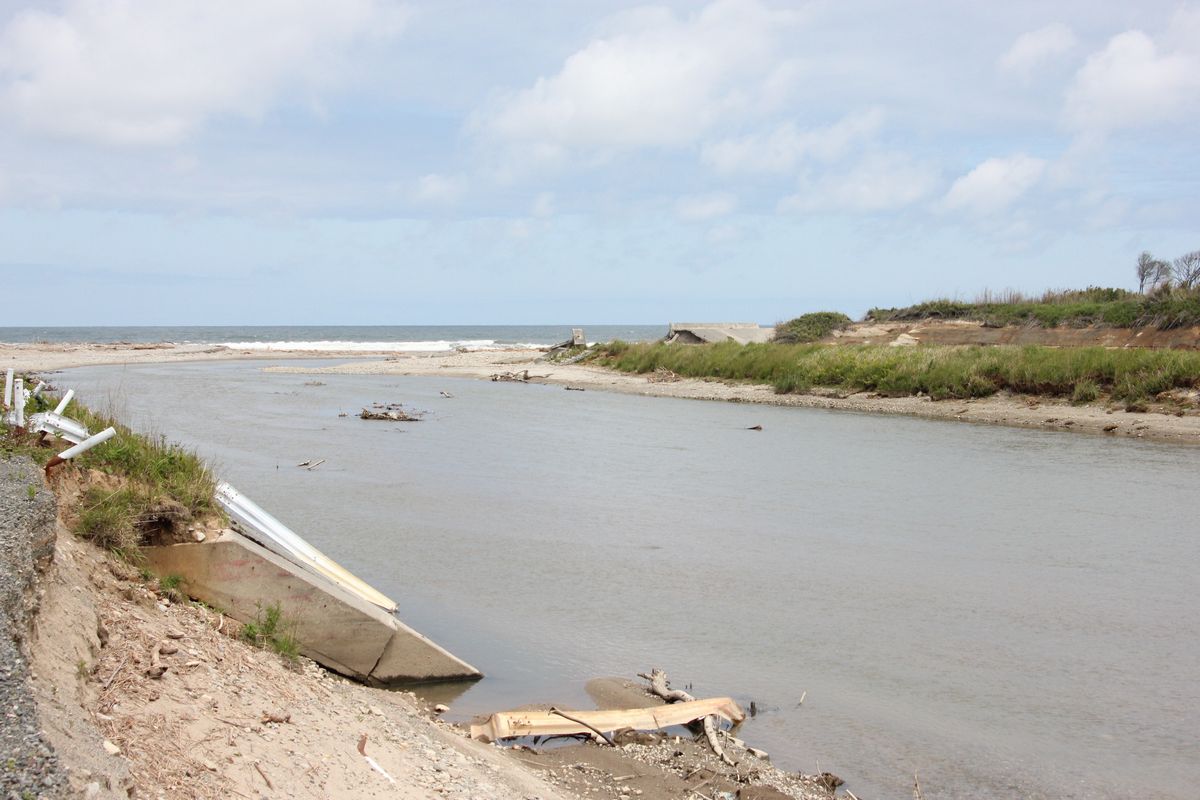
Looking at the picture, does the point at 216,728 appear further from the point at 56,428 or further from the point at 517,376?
the point at 517,376

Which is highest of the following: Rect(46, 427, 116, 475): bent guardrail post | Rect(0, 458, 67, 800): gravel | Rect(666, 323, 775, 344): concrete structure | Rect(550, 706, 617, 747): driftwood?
Rect(666, 323, 775, 344): concrete structure

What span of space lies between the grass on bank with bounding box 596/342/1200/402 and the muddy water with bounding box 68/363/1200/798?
4139 millimetres

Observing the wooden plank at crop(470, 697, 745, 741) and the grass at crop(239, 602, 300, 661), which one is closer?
the wooden plank at crop(470, 697, 745, 741)

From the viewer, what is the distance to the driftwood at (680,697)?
6086 mm

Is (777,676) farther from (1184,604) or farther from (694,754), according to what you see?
(1184,604)

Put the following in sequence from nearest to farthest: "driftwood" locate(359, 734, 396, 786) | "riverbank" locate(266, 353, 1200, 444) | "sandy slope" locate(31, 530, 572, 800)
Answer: "sandy slope" locate(31, 530, 572, 800), "driftwood" locate(359, 734, 396, 786), "riverbank" locate(266, 353, 1200, 444)

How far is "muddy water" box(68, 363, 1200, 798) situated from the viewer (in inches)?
269

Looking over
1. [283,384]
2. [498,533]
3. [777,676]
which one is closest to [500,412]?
[283,384]

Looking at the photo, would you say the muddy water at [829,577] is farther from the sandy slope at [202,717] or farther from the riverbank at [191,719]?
the sandy slope at [202,717]

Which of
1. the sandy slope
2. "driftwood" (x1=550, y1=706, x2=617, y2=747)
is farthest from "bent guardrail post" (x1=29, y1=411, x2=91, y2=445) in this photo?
"driftwood" (x1=550, y1=706, x2=617, y2=747)

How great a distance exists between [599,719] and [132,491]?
3.52 m

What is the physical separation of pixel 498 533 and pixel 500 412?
607 inches

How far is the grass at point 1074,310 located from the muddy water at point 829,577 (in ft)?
38.0

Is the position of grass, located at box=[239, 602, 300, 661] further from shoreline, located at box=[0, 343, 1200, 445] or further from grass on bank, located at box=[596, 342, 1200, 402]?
grass on bank, located at box=[596, 342, 1200, 402]
